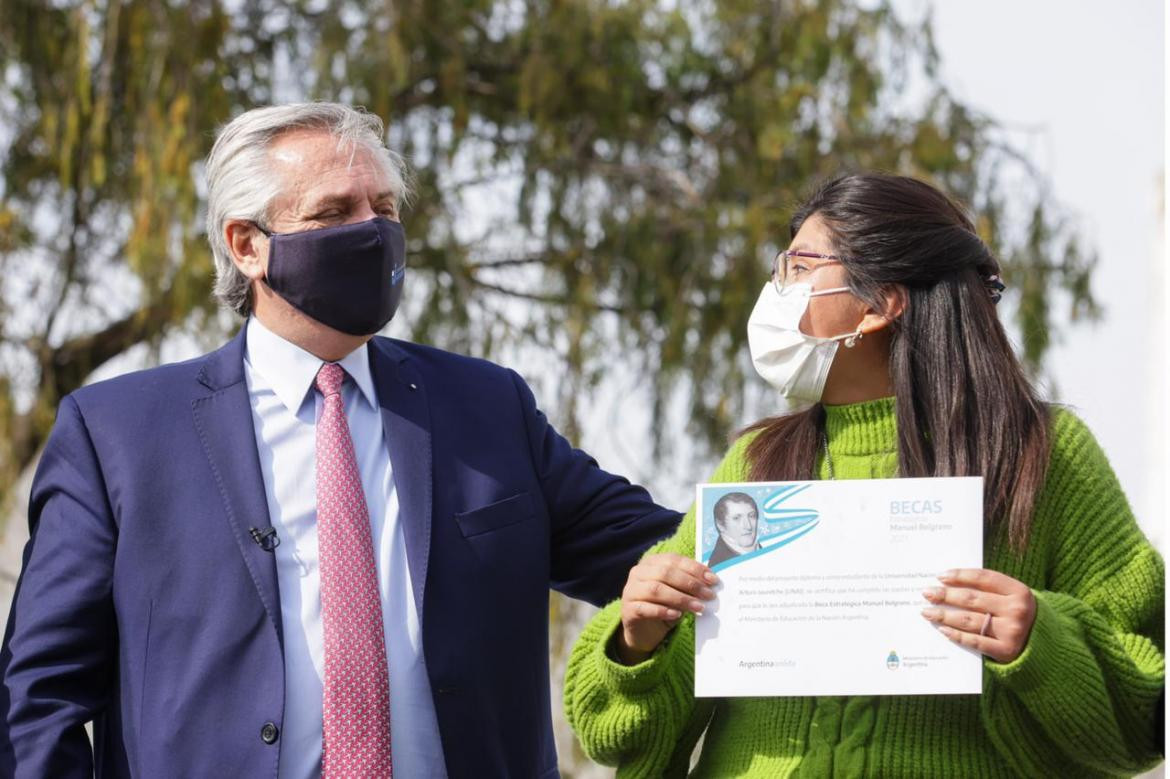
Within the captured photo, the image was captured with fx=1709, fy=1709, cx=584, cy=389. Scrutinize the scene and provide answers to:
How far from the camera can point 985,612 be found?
2518 millimetres

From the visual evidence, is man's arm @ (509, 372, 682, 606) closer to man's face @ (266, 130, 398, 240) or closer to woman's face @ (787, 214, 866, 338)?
man's face @ (266, 130, 398, 240)

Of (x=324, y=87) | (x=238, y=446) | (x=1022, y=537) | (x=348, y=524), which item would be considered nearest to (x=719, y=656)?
(x=1022, y=537)

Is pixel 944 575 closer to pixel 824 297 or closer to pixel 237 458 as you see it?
pixel 824 297

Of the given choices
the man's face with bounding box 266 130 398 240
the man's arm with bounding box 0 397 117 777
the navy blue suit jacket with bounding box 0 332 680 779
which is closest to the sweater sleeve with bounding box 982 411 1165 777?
the navy blue suit jacket with bounding box 0 332 680 779

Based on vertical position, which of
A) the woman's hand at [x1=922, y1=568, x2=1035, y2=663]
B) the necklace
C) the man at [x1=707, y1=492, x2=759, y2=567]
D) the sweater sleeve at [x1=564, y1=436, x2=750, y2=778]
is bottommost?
the sweater sleeve at [x1=564, y1=436, x2=750, y2=778]

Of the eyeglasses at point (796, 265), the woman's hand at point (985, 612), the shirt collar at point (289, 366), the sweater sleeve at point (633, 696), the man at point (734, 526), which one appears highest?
the eyeglasses at point (796, 265)

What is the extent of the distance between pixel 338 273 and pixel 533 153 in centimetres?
445

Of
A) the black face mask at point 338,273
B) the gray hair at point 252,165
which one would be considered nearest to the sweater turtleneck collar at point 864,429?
the black face mask at point 338,273

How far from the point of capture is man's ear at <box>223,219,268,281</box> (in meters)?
3.46

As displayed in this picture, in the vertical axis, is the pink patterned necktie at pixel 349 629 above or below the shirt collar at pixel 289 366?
below

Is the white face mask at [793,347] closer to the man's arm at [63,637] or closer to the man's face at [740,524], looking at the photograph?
the man's face at [740,524]

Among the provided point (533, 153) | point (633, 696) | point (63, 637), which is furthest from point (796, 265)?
point (533, 153)

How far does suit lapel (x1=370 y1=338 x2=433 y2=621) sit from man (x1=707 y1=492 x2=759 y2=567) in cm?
72

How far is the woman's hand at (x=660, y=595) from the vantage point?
2.68 m
